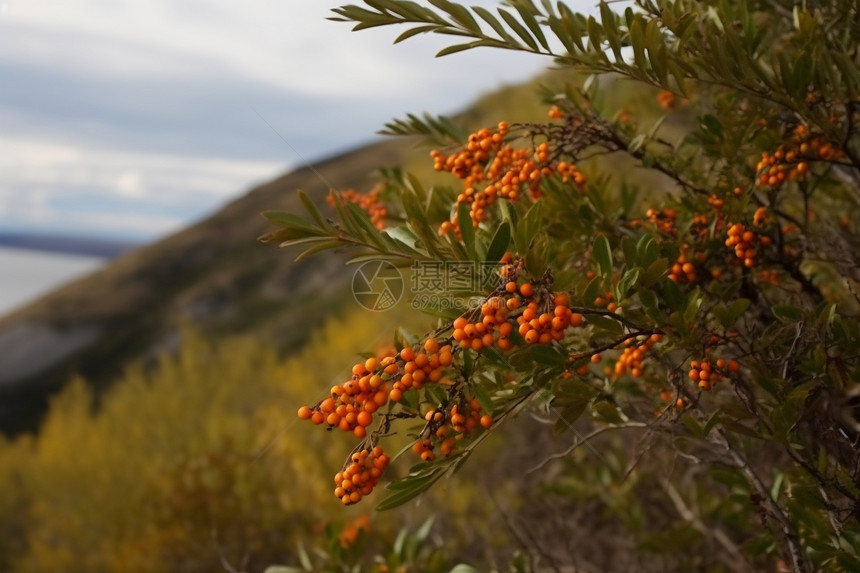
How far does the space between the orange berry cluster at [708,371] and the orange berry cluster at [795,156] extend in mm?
662

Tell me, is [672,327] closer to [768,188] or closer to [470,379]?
[470,379]

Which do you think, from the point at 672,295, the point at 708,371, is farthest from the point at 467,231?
the point at 708,371

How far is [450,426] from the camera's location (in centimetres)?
151

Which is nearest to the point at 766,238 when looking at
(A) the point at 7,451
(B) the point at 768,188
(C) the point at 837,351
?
(B) the point at 768,188

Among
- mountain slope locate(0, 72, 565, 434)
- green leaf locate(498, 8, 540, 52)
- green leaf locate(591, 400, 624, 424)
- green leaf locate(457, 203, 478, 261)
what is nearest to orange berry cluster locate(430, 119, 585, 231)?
green leaf locate(498, 8, 540, 52)

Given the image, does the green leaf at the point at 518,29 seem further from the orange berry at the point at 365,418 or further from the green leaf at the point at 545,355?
the orange berry at the point at 365,418

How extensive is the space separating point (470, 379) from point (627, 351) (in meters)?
0.50

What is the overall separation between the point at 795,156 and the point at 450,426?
50.2 inches

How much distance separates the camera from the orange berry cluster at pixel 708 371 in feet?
4.98

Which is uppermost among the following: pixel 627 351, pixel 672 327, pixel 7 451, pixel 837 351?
pixel 672 327

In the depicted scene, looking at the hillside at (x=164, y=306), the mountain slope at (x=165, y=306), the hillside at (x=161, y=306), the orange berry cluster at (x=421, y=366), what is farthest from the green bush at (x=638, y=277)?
the hillside at (x=161, y=306)

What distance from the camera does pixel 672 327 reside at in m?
1.46

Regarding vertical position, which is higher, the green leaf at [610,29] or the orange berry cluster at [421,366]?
the green leaf at [610,29]

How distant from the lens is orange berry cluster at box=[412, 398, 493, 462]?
4.66 ft
